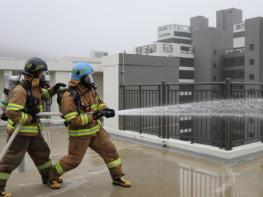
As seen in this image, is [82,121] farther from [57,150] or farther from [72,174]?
[57,150]

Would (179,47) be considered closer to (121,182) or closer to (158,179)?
(158,179)

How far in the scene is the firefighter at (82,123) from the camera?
13.4 feet

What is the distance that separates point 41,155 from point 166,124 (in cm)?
352

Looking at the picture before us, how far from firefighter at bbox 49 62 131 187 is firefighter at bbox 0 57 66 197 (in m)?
0.31

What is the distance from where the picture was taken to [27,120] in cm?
399

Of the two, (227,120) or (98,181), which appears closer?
(98,181)

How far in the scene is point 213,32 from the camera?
7419 cm

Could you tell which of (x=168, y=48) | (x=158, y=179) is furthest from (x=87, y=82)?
(x=168, y=48)

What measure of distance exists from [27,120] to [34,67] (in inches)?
27.9

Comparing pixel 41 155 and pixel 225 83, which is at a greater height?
pixel 225 83

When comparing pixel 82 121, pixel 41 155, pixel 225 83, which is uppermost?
pixel 225 83

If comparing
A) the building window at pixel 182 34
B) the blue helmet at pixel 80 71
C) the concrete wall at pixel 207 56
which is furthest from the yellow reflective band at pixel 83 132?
the building window at pixel 182 34

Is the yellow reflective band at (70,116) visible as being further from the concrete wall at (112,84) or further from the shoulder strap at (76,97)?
the concrete wall at (112,84)

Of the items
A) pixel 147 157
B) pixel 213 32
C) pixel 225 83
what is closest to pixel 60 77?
pixel 147 157
